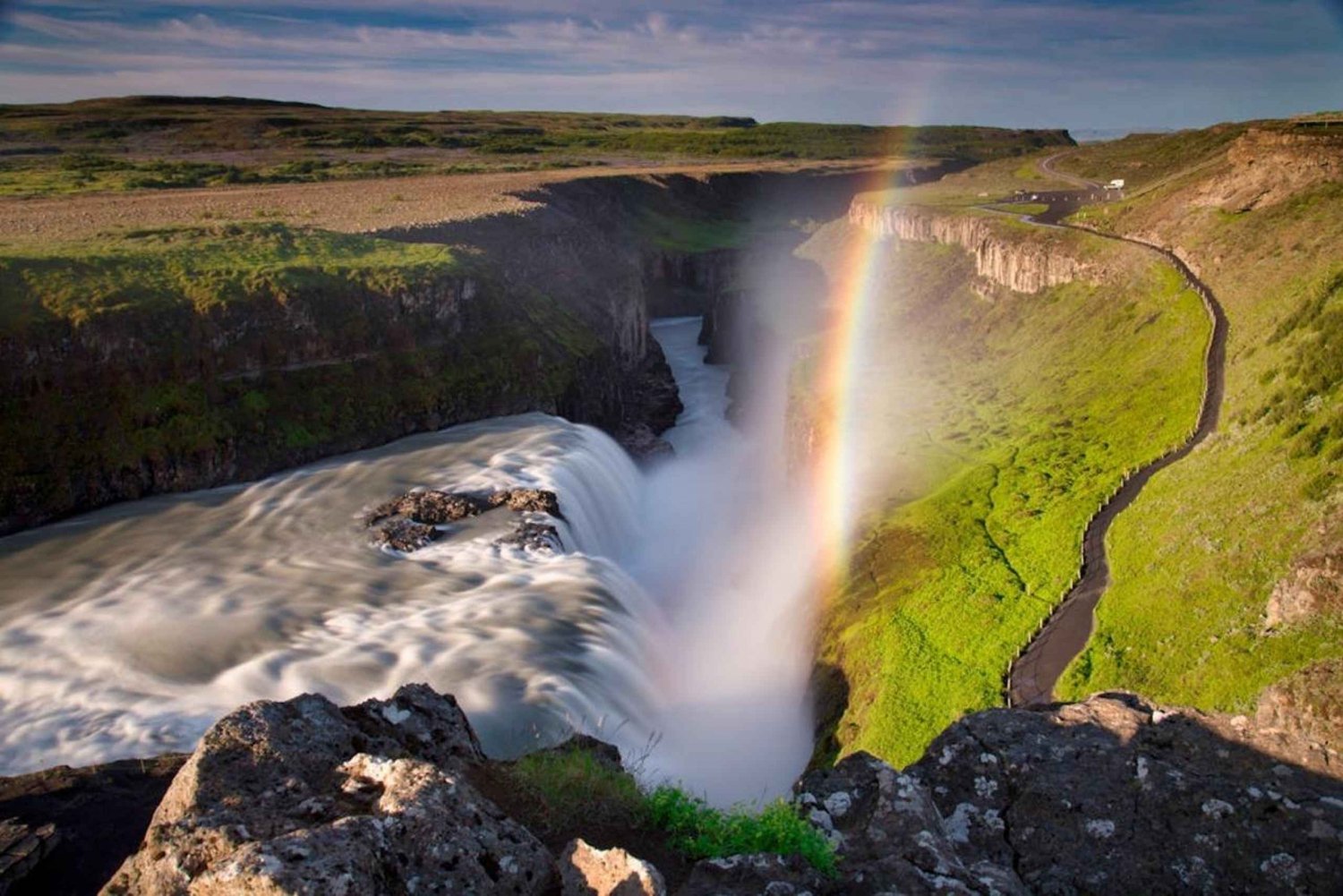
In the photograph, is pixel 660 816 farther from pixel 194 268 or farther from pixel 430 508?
pixel 194 268

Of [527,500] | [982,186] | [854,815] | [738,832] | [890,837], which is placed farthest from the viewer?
[982,186]

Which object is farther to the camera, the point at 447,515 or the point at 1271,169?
the point at 1271,169

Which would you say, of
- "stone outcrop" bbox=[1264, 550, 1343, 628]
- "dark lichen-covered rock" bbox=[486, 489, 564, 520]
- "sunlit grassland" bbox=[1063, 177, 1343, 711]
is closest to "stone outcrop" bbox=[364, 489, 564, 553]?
"dark lichen-covered rock" bbox=[486, 489, 564, 520]

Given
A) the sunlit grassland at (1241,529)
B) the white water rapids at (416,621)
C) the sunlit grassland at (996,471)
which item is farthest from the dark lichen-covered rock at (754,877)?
the sunlit grassland at (996,471)

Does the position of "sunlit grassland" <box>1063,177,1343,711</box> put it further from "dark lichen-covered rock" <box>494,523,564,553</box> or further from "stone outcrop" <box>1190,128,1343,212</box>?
"dark lichen-covered rock" <box>494,523,564,553</box>

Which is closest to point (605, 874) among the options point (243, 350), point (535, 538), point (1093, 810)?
point (1093, 810)

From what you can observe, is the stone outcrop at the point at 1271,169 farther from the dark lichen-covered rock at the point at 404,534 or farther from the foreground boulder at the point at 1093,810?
the foreground boulder at the point at 1093,810

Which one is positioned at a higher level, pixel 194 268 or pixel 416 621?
pixel 194 268
